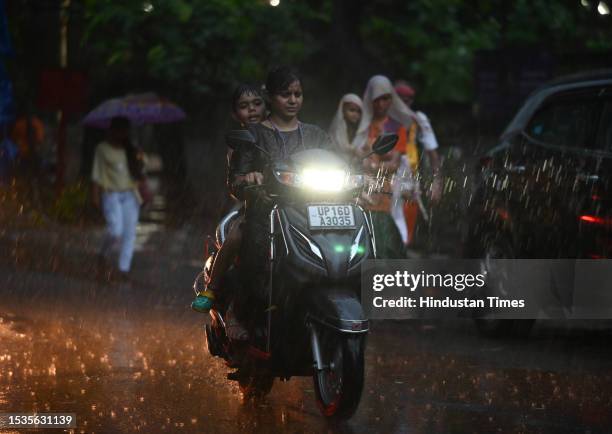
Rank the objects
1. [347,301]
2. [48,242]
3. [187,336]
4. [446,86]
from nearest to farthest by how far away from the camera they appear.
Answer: [347,301] → [187,336] → [48,242] → [446,86]

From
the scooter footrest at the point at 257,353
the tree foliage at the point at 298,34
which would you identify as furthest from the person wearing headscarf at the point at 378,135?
the tree foliage at the point at 298,34

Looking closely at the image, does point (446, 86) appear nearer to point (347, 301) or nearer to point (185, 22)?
point (185, 22)

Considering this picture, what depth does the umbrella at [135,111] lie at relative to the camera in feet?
52.9

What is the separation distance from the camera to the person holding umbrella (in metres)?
14.1

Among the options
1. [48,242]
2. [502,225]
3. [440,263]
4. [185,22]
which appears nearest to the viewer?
[502,225]

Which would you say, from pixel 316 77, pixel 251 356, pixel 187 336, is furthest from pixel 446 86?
pixel 251 356

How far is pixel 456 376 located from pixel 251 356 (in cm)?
167

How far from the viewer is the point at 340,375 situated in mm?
6902

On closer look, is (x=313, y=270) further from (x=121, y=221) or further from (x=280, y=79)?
(x=121, y=221)

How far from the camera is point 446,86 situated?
36438 millimetres

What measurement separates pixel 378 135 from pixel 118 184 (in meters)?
3.51

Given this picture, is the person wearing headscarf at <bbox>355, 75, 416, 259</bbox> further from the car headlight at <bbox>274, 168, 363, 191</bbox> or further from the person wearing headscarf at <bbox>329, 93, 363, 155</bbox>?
the car headlight at <bbox>274, 168, 363, 191</bbox>

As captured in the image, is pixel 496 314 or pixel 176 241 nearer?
pixel 496 314

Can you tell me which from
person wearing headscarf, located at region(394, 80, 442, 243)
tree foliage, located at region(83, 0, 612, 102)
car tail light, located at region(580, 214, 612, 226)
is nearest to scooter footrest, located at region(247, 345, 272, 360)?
car tail light, located at region(580, 214, 612, 226)
